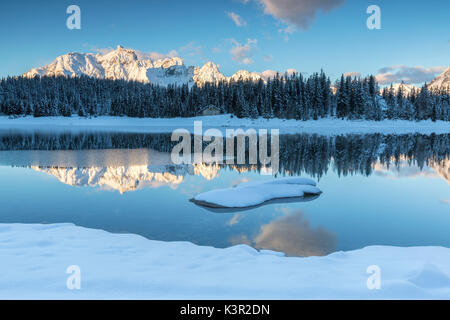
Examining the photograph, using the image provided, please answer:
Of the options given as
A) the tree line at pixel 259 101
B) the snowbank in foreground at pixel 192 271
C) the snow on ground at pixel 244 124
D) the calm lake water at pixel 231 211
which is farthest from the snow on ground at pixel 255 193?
the tree line at pixel 259 101

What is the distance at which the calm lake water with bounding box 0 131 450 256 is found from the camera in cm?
941

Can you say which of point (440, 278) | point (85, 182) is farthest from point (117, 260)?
point (85, 182)

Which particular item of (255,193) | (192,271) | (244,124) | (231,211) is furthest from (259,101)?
(192,271)

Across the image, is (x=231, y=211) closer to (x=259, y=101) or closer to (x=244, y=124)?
(x=244, y=124)

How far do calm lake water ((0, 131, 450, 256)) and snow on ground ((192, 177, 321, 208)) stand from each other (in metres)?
0.57

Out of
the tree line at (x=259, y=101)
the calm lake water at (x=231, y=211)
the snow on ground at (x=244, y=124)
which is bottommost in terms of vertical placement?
the calm lake water at (x=231, y=211)

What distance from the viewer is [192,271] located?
18.6 feet

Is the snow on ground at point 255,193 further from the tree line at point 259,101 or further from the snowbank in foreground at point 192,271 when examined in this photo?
the tree line at point 259,101

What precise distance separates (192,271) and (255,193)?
8.19 metres

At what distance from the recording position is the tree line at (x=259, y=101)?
8694 cm

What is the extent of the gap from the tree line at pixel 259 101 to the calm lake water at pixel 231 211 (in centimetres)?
6674
